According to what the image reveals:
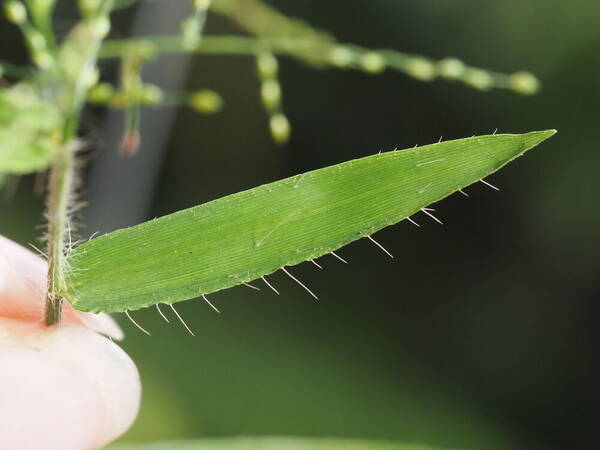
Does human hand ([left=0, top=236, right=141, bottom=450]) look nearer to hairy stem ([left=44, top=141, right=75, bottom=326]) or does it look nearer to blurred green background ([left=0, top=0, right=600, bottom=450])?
hairy stem ([left=44, top=141, right=75, bottom=326])

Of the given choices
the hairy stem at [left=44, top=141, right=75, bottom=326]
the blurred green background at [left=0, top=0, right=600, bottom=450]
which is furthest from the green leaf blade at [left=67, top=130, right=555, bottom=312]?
the blurred green background at [left=0, top=0, right=600, bottom=450]

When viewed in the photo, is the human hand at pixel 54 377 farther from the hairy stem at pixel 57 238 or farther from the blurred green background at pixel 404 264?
the blurred green background at pixel 404 264

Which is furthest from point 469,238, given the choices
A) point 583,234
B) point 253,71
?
point 253,71

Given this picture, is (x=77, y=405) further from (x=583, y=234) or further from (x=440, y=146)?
(x=583, y=234)

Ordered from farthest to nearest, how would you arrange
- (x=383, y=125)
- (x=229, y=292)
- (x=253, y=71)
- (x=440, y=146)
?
(x=229, y=292) < (x=253, y=71) < (x=383, y=125) < (x=440, y=146)

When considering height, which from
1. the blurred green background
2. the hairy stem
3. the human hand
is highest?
the hairy stem

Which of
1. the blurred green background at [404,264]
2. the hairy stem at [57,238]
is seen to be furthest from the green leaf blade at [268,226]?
the blurred green background at [404,264]

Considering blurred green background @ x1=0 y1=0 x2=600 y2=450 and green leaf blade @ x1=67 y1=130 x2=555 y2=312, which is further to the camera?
blurred green background @ x1=0 y1=0 x2=600 y2=450
